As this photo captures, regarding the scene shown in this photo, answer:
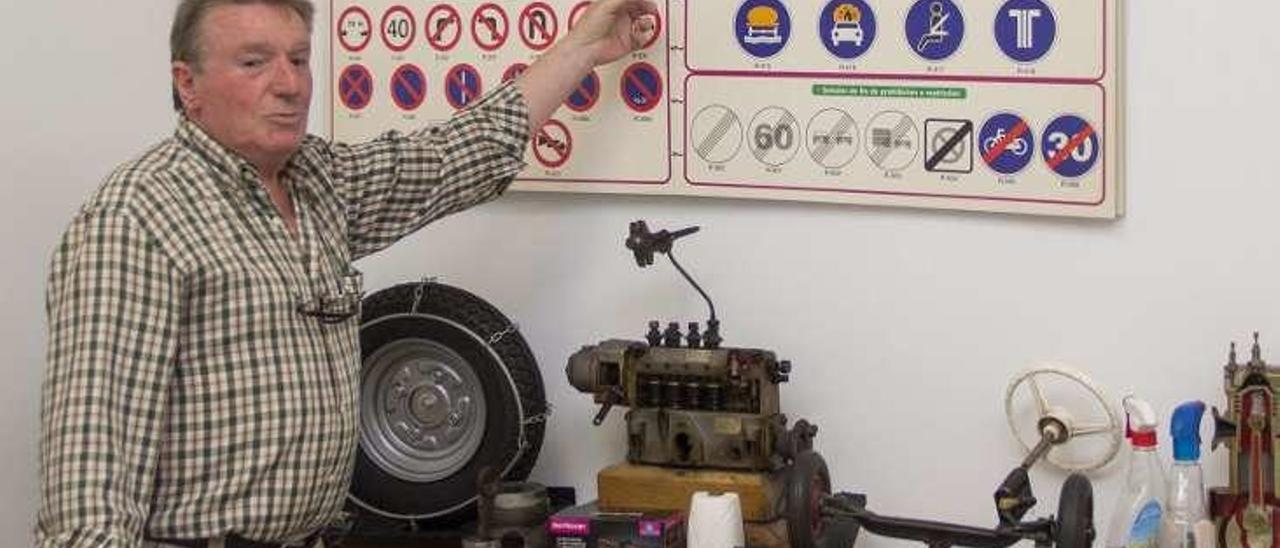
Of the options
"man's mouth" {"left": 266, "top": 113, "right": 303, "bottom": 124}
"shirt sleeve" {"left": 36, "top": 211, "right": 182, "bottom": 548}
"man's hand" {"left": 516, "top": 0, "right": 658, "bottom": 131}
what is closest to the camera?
"shirt sleeve" {"left": 36, "top": 211, "right": 182, "bottom": 548}

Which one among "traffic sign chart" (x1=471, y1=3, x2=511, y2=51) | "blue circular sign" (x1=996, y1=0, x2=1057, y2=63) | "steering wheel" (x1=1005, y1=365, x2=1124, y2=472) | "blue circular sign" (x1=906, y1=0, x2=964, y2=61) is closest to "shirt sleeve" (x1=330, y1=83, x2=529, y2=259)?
"traffic sign chart" (x1=471, y1=3, x2=511, y2=51)

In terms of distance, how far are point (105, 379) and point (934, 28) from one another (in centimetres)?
123

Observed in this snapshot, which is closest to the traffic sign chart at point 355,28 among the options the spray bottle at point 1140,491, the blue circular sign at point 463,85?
the blue circular sign at point 463,85

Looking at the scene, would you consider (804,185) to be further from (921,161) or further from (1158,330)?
(1158,330)

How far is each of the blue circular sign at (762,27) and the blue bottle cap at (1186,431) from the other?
802 millimetres

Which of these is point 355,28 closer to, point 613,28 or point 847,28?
point 613,28

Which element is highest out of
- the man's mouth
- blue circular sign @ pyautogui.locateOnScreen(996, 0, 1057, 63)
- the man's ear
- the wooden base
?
blue circular sign @ pyautogui.locateOnScreen(996, 0, 1057, 63)

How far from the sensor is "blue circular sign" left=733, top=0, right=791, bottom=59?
2.78m

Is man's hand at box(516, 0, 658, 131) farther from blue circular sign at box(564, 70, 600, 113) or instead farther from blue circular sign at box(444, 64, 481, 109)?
blue circular sign at box(444, 64, 481, 109)

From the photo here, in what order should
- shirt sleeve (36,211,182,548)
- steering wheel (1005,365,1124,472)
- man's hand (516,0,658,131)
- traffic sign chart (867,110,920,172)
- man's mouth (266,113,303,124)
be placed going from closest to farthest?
shirt sleeve (36,211,182,548) < man's mouth (266,113,303,124) < steering wheel (1005,365,1124,472) < traffic sign chart (867,110,920,172) < man's hand (516,0,658,131)

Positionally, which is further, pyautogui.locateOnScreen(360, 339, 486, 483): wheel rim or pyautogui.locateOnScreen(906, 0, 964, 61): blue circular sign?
pyautogui.locateOnScreen(360, 339, 486, 483): wheel rim

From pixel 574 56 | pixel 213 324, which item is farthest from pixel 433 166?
pixel 213 324

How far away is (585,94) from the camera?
2959 millimetres

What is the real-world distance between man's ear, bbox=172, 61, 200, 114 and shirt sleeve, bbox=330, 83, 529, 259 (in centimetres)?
27
